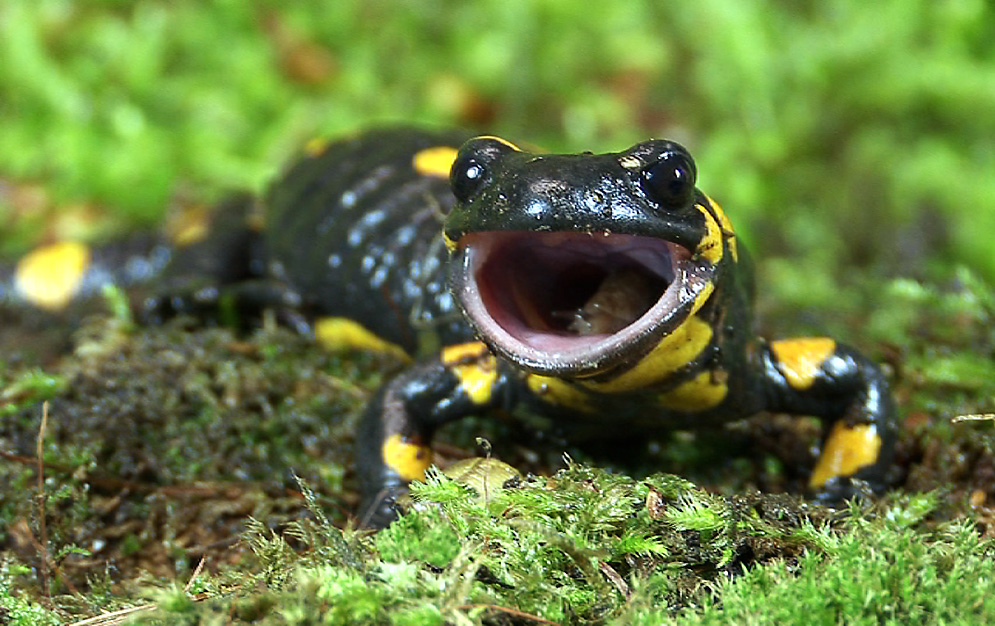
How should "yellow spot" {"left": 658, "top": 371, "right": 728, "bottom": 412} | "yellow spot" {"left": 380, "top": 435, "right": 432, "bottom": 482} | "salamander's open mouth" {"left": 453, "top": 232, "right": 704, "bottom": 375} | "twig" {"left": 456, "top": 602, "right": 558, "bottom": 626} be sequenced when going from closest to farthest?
"twig" {"left": 456, "top": 602, "right": 558, "bottom": 626} < "salamander's open mouth" {"left": 453, "top": 232, "right": 704, "bottom": 375} < "yellow spot" {"left": 658, "top": 371, "right": 728, "bottom": 412} < "yellow spot" {"left": 380, "top": 435, "right": 432, "bottom": 482}

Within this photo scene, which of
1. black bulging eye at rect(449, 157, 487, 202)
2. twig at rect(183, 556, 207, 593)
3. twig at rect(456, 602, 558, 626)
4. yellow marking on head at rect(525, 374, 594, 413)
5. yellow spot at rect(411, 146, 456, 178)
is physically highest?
black bulging eye at rect(449, 157, 487, 202)

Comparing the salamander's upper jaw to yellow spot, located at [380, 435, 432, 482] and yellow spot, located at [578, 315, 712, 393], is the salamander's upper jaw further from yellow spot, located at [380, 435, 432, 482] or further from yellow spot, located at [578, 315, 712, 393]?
yellow spot, located at [380, 435, 432, 482]

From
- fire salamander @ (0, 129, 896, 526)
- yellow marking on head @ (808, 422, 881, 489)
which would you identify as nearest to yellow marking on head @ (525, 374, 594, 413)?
fire salamander @ (0, 129, 896, 526)

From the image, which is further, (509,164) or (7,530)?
(7,530)

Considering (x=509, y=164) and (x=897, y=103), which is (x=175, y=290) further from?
(x=897, y=103)

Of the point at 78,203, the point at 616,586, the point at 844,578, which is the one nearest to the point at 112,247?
the point at 78,203

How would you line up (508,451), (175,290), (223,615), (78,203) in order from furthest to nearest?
(78,203) < (175,290) < (508,451) < (223,615)

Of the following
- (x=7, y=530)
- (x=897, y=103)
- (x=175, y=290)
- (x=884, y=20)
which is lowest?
(x=7, y=530)
